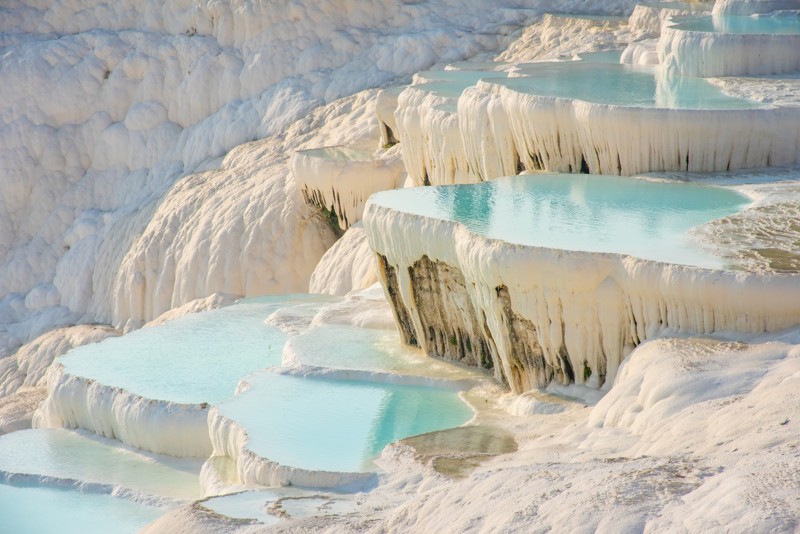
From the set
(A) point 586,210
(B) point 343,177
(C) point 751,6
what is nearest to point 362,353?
(A) point 586,210

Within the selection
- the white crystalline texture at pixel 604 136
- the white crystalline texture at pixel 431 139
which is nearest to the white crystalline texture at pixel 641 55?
the white crystalline texture at pixel 604 136

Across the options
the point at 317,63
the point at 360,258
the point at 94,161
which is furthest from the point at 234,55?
the point at 360,258

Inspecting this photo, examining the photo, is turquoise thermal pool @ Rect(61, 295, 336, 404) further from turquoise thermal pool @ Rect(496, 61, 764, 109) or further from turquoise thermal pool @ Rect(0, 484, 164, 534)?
turquoise thermal pool @ Rect(496, 61, 764, 109)

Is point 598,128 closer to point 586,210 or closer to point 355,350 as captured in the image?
point 586,210

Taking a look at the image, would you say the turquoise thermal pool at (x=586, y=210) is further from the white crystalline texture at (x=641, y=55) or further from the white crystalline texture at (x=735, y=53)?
the white crystalline texture at (x=641, y=55)

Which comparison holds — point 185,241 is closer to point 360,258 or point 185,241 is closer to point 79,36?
point 360,258

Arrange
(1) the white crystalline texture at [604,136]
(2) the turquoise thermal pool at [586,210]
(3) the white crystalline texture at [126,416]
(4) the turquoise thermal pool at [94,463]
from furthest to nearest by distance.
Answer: (1) the white crystalline texture at [604,136] < (3) the white crystalline texture at [126,416] < (4) the turquoise thermal pool at [94,463] < (2) the turquoise thermal pool at [586,210]

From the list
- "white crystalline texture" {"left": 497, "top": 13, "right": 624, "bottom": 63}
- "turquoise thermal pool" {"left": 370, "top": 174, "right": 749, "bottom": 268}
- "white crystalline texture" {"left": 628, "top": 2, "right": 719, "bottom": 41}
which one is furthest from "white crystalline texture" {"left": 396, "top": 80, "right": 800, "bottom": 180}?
"white crystalline texture" {"left": 497, "top": 13, "right": 624, "bottom": 63}
